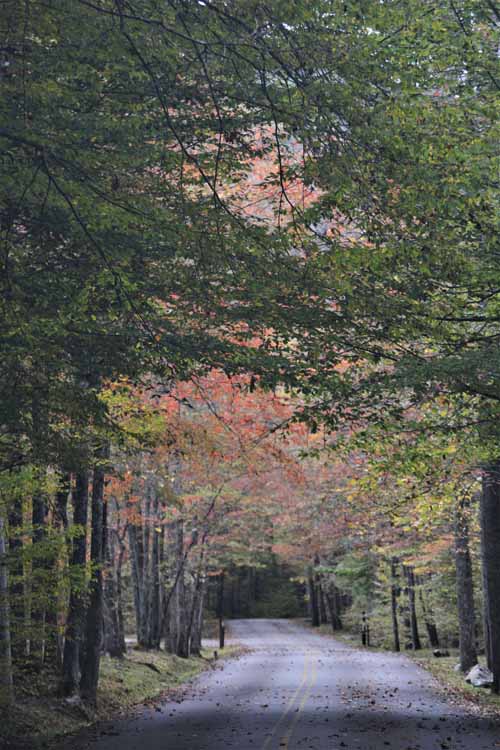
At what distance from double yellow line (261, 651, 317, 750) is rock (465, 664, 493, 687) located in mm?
4031

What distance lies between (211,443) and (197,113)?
787 cm

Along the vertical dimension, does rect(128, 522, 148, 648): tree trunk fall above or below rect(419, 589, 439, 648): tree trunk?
above

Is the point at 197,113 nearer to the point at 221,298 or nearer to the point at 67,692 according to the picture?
the point at 221,298

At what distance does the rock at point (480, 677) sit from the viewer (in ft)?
62.5

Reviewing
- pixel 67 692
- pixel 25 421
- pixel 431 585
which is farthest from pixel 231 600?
pixel 25 421

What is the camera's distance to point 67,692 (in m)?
14.6

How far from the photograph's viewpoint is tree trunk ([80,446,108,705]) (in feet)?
50.7

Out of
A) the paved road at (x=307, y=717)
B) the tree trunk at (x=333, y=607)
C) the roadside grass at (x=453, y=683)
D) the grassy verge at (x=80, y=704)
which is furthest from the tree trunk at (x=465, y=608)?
the tree trunk at (x=333, y=607)

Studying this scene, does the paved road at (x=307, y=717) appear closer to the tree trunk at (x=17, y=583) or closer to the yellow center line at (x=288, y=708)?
the yellow center line at (x=288, y=708)

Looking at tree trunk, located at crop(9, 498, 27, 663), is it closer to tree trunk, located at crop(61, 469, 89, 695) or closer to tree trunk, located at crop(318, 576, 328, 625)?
tree trunk, located at crop(61, 469, 89, 695)

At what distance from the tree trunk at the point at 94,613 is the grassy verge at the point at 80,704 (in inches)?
20.4

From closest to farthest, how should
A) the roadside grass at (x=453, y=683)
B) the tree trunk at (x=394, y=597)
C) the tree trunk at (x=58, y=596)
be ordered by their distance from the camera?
the tree trunk at (x=58, y=596)
the roadside grass at (x=453, y=683)
the tree trunk at (x=394, y=597)

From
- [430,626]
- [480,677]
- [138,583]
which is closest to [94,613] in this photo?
[480,677]

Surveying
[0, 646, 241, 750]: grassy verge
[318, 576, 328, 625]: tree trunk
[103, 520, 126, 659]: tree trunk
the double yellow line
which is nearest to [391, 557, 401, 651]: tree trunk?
the double yellow line
